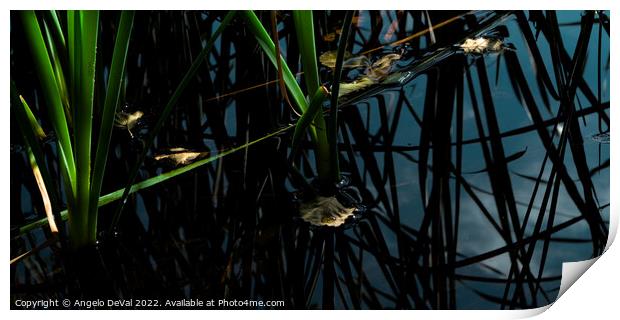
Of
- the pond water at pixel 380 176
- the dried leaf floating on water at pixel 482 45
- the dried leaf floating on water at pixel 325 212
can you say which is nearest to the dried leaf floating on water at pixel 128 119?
the pond water at pixel 380 176

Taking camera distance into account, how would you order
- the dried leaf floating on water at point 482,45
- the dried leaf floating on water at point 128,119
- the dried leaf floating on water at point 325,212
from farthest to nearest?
the dried leaf floating on water at point 482,45
the dried leaf floating on water at point 128,119
the dried leaf floating on water at point 325,212

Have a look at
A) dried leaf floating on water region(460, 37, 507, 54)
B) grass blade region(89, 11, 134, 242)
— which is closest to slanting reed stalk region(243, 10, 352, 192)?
grass blade region(89, 11, 134, 242)

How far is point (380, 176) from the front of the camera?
80 centimetres

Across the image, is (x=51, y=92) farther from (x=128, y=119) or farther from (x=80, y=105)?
(x=128, y=119)

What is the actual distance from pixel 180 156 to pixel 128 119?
0.11 metres

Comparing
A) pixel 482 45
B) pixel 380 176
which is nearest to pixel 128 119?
pixel 380 176

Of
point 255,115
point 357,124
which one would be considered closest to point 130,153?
point 255,115

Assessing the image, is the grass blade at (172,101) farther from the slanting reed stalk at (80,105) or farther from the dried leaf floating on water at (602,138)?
the dried leaf floating on water at (602,138)

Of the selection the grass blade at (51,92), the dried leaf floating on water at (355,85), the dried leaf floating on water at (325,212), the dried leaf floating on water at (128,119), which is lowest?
the dried leaf floating on water at (325,212)

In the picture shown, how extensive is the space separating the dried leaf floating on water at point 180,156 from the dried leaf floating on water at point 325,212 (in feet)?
0.49

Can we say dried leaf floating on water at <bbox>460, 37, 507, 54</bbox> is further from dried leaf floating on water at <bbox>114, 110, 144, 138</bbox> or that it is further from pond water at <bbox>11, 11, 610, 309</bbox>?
dried leaf floating on water at <bbox>114, 110, 144, 138</bbox>

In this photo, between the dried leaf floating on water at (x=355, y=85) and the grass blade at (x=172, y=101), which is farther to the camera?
the dried leaf floating on water at (x=355, y=85)

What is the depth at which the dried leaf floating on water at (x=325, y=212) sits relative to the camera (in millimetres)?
748

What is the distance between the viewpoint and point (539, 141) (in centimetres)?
84
